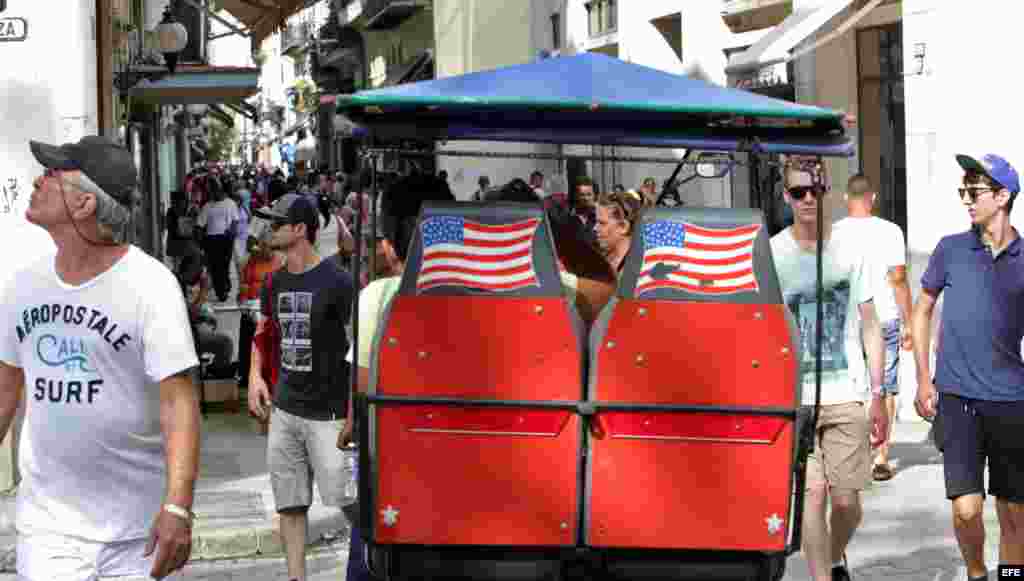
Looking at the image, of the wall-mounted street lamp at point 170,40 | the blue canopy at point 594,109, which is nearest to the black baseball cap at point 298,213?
the blue canopy at point 594,109

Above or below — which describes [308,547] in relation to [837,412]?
below

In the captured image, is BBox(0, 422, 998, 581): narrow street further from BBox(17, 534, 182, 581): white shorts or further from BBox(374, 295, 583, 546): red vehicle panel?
BBox(17, 534, 182, 581): white shorts

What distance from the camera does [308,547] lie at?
1056 centimetres

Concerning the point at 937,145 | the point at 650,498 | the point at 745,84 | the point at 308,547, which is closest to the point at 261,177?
the point at 745,84

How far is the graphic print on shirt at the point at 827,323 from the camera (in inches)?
317

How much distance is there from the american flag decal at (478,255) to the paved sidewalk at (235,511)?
408 centimetres

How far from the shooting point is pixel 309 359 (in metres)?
8.70

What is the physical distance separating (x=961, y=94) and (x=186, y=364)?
425 inches

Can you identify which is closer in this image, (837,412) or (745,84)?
(837,412)

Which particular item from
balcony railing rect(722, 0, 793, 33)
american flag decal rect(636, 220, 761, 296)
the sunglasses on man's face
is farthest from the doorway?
american flag decal rect(636, 220, 761, 296)

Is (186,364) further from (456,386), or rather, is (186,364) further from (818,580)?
(818,580)

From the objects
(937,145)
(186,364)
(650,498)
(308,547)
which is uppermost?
(937,145)

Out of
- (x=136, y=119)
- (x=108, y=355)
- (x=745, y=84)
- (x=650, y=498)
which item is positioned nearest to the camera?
(x=108, y=355)

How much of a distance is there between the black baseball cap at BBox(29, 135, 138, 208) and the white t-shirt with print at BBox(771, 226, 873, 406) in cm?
333
